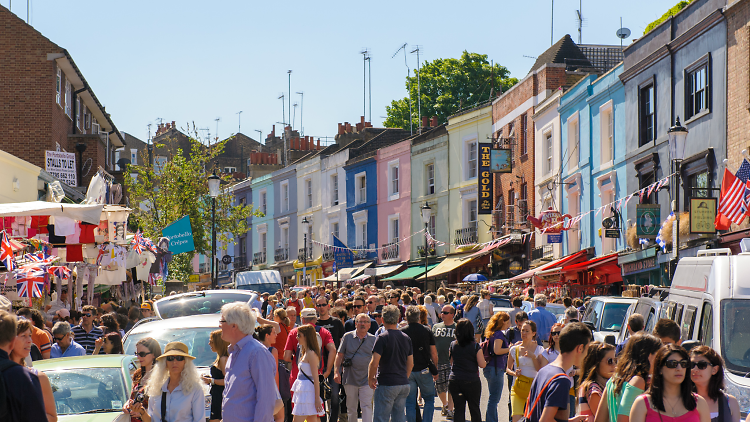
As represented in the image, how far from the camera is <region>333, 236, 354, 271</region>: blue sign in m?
46.8

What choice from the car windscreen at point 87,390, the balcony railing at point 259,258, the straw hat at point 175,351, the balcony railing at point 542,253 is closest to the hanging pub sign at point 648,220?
the balcony railing at point 542,253

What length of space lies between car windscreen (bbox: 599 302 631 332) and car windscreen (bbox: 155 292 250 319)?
21.3ft

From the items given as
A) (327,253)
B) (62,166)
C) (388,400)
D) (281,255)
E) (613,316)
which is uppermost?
(62,166)

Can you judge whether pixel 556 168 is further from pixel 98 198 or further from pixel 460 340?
pixel 460 340

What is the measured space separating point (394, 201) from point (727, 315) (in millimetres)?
36576

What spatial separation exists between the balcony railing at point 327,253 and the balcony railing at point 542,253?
18596mm

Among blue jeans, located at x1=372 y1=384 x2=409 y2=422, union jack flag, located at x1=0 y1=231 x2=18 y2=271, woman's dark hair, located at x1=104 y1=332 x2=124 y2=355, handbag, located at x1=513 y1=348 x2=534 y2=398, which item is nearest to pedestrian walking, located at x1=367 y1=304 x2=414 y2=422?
blue jeans, located at x1=372 y1=384 x2=409 y2=422

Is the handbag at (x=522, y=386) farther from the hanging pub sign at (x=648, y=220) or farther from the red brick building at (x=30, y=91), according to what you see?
the red brick building at (x=30, y=91)

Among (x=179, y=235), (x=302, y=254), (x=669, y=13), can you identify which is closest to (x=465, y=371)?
(x=179, y=235)

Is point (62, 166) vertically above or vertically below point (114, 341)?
above

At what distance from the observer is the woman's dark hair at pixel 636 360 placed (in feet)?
19.3

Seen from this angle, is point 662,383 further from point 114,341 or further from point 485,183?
point 485,183

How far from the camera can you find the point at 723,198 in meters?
18.6

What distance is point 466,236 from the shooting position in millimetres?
38906
